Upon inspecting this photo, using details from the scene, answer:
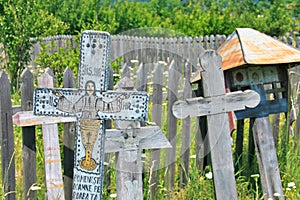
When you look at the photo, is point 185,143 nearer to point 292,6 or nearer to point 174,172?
point 174,172

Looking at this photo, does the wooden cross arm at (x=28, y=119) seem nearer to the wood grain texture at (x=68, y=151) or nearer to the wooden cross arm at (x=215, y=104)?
the wood grain texture at (x=68, y=151)

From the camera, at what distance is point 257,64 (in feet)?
12.4

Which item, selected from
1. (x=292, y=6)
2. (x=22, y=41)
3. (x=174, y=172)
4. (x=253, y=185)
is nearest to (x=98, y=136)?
(x=174, y=172)

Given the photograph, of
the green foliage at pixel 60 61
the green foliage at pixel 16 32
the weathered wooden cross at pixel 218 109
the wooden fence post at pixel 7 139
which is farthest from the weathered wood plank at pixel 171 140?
the green foliage at pixel 16 32

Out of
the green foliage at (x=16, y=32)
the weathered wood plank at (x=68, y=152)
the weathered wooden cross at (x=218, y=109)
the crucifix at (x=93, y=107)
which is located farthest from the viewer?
the green foliage at (x=16, y=32)

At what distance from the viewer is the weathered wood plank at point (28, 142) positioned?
379cm

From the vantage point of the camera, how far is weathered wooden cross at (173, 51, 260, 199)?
3.59 m

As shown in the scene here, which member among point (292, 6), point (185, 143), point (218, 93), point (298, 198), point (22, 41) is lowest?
point (298, 198)

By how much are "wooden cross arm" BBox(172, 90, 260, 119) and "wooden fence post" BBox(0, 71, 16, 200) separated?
1147mm

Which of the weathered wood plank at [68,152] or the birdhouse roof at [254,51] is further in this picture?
the weathered wood plank at [68,152]

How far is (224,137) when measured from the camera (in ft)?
12.2

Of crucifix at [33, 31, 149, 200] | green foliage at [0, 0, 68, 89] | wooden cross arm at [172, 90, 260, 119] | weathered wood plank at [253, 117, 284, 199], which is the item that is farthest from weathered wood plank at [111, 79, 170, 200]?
green foliage at [0, 0, 68, 89]

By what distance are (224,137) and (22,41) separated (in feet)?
17.8

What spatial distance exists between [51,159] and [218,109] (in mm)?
1185
